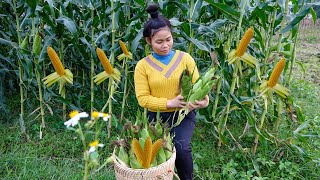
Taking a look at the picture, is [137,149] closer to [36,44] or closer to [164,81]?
[164,81]

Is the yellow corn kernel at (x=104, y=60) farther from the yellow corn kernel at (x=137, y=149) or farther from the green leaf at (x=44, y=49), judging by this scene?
the yellow corn kernel at (x=137, y=149)

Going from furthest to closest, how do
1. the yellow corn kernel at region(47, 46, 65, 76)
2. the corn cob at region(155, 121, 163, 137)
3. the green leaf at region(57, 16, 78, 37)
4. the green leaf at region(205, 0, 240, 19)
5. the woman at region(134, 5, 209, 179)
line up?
the green leaf at region(57, 16, 78, 37) < the yellow corn kernel at region(47, 46, 65, 76) < the green leaf at region(205, 0, 240, 19) < the woman at region(134, 5, 209, 179) < the corn cob at region(155, 121, 163, 137)

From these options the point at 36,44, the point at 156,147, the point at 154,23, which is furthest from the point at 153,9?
the point at 36,44

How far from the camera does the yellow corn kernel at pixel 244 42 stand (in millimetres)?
2612

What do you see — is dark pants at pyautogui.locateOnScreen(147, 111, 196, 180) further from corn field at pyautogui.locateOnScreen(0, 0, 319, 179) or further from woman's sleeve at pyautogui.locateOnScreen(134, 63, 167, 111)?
corn field at pyautogui.locateOnScreen(0, 0, 319, 179)

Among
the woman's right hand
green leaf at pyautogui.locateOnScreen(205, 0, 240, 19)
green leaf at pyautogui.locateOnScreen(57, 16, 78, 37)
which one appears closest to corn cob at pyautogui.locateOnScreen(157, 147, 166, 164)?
the woman's right hand

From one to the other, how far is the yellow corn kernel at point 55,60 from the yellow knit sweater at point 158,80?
856mm

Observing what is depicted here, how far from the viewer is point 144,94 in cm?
248

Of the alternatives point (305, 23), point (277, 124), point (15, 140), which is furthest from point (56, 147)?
point (305, 23)

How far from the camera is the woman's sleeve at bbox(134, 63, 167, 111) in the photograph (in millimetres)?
2438

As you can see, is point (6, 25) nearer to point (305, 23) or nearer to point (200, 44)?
point (200, 44)

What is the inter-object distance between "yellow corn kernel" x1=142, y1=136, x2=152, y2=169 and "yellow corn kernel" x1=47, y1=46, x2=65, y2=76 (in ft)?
4.80

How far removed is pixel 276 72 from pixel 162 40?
0.97 metres

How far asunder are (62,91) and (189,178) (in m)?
1.62
